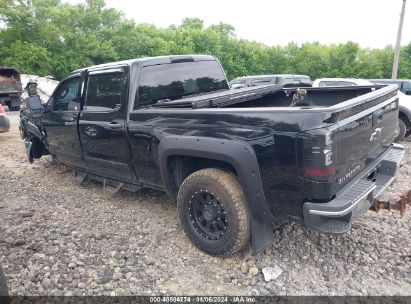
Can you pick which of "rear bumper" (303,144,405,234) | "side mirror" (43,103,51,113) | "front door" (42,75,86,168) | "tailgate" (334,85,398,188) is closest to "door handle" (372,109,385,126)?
"tailgate" (334,85,398,188)

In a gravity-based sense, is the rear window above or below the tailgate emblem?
above

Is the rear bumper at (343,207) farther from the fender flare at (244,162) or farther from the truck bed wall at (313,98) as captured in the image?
the truck bed wall at (313,98)

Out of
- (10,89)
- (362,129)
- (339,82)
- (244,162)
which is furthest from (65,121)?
(10,89)

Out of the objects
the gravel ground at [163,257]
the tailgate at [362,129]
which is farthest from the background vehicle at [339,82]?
the gravel ground at [163,257]

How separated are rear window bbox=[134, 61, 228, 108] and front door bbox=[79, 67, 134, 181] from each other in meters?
0.22

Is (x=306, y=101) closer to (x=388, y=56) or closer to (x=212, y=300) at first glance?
(x=212, y=300)

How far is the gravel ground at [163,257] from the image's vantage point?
290 cm

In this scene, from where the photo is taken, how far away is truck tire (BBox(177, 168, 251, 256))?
3021mm

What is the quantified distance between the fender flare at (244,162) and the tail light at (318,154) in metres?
0.39

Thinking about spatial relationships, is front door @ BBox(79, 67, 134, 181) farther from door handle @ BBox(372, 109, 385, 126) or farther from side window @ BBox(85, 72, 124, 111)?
door handle @ BBox(372, 109, 385, 126)

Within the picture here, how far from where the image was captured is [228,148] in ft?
9.45

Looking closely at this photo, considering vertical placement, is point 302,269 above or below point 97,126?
below

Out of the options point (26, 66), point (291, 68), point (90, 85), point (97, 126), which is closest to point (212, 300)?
point (97, 126)

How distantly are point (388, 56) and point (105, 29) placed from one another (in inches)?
763
